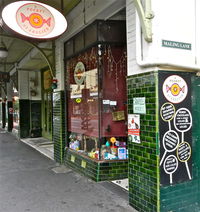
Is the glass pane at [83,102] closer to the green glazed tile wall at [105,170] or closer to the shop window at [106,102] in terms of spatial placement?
the shop window at [106,102]

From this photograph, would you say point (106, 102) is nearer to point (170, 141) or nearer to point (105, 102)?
point (105, 102)

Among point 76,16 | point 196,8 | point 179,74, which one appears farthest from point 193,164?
point 76,16

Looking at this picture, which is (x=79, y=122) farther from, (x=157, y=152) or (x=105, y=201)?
A: (x=157, y=152)

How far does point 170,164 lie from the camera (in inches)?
120

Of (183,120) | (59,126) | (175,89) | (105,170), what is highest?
(175,89)

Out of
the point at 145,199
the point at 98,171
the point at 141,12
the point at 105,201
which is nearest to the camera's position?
the point at 141,12

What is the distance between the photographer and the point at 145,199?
3.20 meters

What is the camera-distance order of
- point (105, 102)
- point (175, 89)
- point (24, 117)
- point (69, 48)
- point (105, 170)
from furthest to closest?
point (24, 117) → point (69, 48) → point (105, 102) → point (105, 170) → point (175, 89)

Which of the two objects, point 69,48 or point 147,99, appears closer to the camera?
point 147,99

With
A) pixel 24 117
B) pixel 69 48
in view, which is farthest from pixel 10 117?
pixel 69 48

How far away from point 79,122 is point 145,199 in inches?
110

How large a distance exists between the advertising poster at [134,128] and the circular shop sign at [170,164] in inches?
18.9

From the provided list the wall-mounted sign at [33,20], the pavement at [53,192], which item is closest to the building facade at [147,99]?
the pavement at [53,192]

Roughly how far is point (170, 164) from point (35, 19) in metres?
3.31
